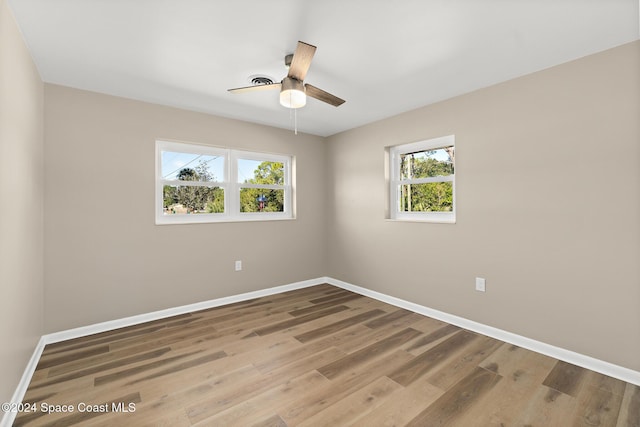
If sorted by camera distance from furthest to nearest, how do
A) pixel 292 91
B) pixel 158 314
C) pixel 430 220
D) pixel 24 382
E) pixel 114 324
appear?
pixel 430 220
pixel 158 314
pixel 114 324
pixel 292 91
pixel 24 382

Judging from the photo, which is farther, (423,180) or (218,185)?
(218,185)

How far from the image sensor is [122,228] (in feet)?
9.61

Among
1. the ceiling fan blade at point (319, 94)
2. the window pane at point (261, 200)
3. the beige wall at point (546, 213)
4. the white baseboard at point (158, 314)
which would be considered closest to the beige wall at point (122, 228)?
the white baseboard at point (158, 314)

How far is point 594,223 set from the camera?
2.14m

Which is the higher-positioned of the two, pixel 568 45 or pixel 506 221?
pixel 568 45

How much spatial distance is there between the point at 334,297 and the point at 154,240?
2272 millimetres

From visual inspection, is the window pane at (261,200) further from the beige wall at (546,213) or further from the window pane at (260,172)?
the beige wall at (546,213)

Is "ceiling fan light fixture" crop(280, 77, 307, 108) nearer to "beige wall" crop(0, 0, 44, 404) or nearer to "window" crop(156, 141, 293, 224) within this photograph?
"beige wall" crop(0, 0, 44, 404)

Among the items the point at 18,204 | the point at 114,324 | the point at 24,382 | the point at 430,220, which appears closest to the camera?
the point at 18,204

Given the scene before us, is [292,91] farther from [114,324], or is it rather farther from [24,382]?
[114,324]

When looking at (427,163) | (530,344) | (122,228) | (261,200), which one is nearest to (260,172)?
(261,200)

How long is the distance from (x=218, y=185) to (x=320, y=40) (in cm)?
228

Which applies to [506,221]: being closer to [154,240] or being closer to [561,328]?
[561,328]

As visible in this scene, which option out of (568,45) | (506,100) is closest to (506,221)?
(506,100)
